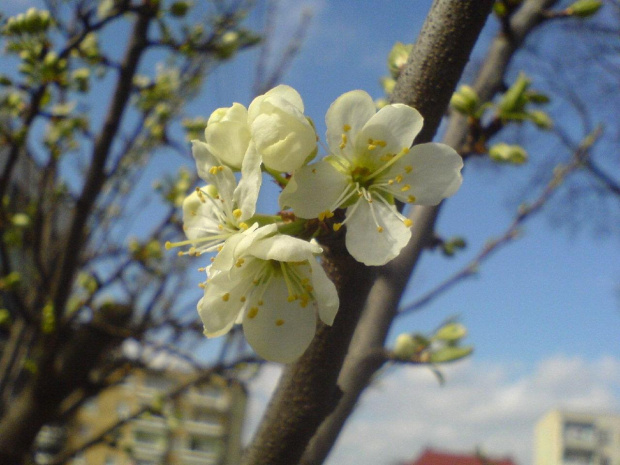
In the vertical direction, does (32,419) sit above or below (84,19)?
below

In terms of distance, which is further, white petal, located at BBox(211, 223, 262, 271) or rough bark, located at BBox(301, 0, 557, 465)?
rough bark, located at BBox(301, 0, 557, 465)

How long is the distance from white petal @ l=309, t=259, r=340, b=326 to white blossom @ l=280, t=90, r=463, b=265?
0.22 ft

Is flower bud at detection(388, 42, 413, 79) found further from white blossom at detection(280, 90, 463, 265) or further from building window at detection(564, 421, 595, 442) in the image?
building window at detection(564, 421, 595, 442)

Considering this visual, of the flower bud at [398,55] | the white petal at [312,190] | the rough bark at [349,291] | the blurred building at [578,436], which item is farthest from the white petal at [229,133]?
the blurred building at [578,436]

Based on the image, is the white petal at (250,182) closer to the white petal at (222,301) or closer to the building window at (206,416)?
the white petal at (222,301)

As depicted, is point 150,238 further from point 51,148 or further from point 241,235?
point 241,235

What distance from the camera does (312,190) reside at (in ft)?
2.85

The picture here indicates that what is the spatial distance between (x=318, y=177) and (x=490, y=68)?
134 cm

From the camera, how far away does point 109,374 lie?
12.8 ft

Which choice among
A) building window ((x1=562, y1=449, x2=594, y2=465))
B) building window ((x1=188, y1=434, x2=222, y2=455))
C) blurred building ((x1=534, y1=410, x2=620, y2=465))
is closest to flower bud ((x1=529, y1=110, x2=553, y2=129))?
building window ((x1=188, y1=434, x2=222, y2=455))

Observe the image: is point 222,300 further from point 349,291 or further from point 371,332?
point 371,332

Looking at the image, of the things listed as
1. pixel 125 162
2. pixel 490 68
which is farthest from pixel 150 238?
pixel 490 68

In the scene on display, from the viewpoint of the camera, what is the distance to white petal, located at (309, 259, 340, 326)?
0.81 m

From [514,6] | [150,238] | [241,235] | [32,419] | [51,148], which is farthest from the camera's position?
[150,238]
